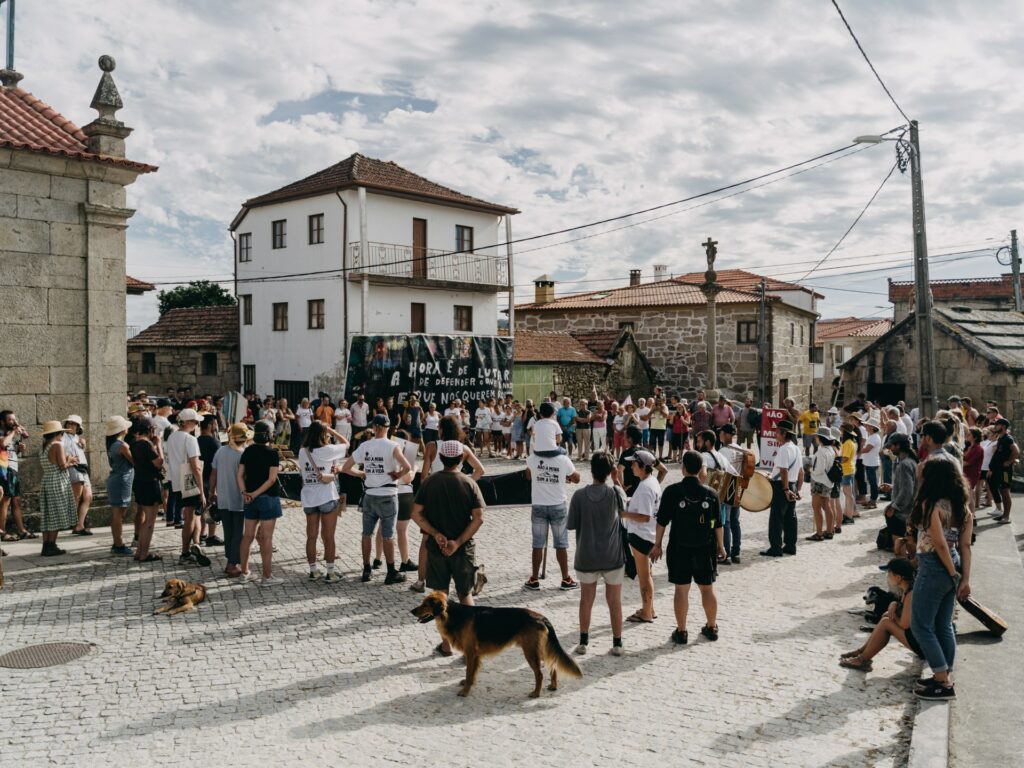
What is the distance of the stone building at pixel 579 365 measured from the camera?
29.7m

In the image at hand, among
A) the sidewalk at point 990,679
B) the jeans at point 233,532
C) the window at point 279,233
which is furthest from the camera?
the window at point 279,233

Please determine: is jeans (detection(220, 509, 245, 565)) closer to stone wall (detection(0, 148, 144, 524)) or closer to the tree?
stone wall (detection(0, 148, 144, 524))

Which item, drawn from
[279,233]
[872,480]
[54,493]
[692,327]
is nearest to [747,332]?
[692,327]

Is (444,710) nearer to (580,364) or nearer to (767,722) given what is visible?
(767,722)

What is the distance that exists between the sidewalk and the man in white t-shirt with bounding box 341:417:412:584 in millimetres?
5248

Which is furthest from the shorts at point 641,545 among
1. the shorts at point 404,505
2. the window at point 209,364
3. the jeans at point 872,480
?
the window at point 209,364

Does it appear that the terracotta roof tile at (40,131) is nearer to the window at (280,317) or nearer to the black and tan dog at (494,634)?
the black and tan dog at (494,634)

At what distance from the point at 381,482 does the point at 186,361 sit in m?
23.4

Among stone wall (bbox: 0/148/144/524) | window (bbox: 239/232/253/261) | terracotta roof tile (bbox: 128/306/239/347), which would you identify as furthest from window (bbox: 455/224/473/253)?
stone wall (bbox: 0/148/144/524)

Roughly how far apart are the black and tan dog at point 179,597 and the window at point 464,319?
22654mm

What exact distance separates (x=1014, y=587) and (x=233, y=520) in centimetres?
875

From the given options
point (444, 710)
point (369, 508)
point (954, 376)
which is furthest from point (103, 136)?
point (954, 376)

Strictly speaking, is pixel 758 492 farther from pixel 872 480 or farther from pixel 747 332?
pixel 747 332

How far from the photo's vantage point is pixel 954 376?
777 inches
